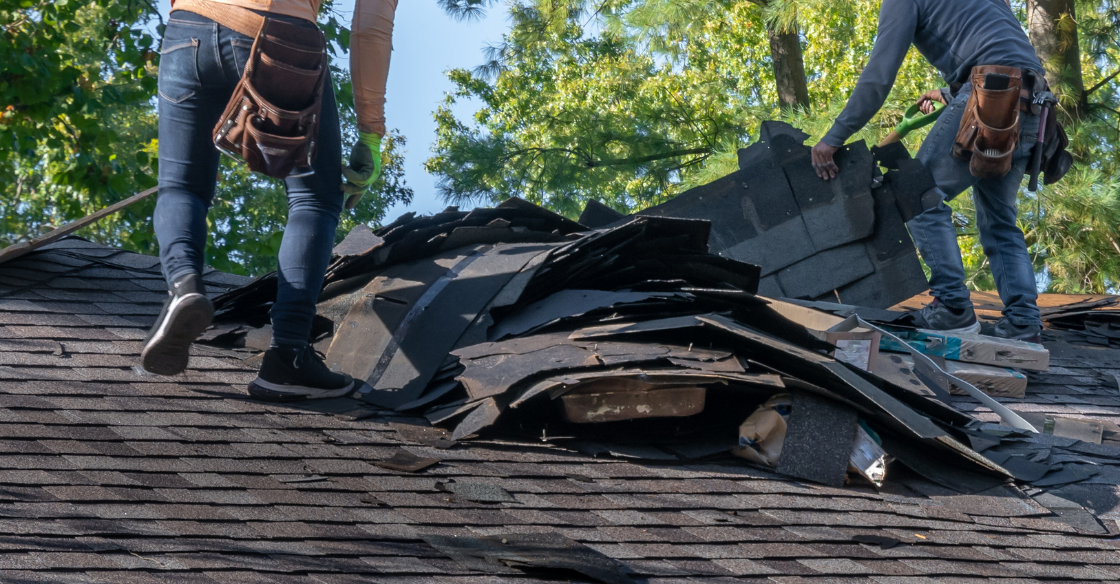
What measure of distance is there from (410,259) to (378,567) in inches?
83.5

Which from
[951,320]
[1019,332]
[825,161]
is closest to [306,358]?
[825,161]

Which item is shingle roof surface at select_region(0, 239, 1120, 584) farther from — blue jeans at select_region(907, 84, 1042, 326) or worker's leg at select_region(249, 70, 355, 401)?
blue jeans at select_region(907, 84, 1042, 326)

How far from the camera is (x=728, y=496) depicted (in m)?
2.93

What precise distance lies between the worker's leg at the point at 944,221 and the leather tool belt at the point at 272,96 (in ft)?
10.8

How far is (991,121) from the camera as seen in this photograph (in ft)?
15.6

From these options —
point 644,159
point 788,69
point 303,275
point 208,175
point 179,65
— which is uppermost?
point 788,69

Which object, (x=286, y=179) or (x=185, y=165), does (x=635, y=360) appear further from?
(x=185, y=165)

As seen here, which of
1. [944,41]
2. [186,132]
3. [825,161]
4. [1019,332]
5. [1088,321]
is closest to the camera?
[186,132]

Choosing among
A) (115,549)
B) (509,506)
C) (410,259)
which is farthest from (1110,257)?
(115,549)

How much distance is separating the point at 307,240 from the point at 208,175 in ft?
1.33

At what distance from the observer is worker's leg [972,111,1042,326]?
505 cm

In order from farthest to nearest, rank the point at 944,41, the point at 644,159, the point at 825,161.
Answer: the point at 644,159 → the point at 825,161 → the point at 944,41

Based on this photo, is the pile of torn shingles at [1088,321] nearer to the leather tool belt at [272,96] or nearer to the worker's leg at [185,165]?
the leather tool belt at [272,96]

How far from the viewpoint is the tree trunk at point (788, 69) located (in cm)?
1375
